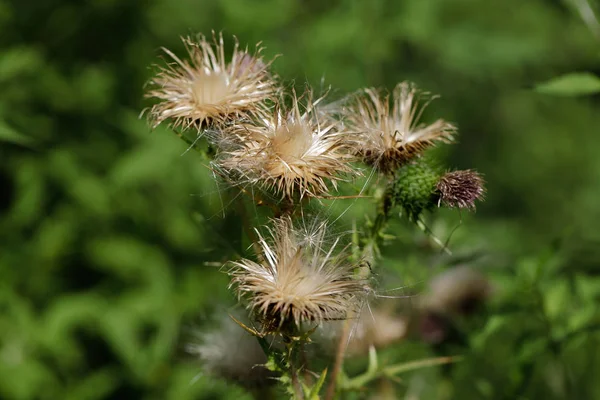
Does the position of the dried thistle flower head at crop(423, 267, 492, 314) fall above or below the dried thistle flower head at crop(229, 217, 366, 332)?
below

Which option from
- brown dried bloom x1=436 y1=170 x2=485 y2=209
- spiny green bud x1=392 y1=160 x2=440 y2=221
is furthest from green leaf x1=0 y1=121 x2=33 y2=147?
brown dried bloom x1=436 y1=170 x2=485 y2=209

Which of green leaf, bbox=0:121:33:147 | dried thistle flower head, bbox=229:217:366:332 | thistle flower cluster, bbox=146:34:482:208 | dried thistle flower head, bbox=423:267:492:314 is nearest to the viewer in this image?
dried thistle flower head, bbox=229:217:366:332

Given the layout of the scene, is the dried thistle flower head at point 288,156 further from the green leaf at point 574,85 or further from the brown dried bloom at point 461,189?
the green leaf at point 574,85

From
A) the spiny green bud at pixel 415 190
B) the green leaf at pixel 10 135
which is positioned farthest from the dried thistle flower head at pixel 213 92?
the green leaf at pixel 10 135

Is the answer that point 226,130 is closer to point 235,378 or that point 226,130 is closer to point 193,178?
point 235,378

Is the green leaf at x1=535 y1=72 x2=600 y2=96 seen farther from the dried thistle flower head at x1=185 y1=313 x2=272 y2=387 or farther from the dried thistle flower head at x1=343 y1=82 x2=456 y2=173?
the dried thistle flower head at x1=185 y1=313 x2=272 y2=387

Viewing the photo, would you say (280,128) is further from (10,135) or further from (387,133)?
(10,135)

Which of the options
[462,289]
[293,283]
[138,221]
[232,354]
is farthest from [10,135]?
[462,289]

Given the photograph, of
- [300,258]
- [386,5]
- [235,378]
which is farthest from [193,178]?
[300,258]
